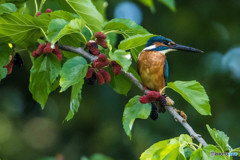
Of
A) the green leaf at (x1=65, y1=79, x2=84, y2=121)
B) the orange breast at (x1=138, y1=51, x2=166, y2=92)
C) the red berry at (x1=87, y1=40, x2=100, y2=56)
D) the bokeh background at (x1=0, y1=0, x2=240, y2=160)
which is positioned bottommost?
the bokeh background at (x1=0, y1=0, x2=240, y2=160)

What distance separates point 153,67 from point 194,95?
107 centimetres

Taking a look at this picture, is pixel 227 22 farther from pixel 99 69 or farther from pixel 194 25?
pixel 99 69

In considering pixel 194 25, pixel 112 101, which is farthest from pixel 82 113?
pixel 194 25

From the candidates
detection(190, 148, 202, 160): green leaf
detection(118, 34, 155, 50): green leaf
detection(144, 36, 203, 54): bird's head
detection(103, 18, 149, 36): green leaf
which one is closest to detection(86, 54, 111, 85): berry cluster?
detection(118, 34, 155, 50): green leaf

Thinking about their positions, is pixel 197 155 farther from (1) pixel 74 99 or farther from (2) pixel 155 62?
(2) pixel 155 62

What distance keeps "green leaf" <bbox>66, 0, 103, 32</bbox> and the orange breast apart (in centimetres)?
77

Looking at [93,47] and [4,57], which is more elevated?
[93,47]

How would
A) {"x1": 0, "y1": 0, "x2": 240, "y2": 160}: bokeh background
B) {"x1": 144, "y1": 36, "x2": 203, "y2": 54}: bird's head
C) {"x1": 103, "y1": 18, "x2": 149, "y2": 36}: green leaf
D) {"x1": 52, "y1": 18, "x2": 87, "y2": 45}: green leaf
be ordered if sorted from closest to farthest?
{"x1": 52, "y1": 18, "x2": 87, "y2": 45}: green leaf → {"x1": 103, "y1": 18, "x2": 149, "y2": 36}: green leaf → {"x1": 144, "y1": 36, "x2": 203, "y2": 54}: bird's head → {"x1": 0, "y1": 0, "x2": 240, "y2": 160}: bokeh background

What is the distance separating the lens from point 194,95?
1.70m

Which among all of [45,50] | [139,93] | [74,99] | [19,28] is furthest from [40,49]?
[139,93]

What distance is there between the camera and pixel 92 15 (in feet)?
6.27

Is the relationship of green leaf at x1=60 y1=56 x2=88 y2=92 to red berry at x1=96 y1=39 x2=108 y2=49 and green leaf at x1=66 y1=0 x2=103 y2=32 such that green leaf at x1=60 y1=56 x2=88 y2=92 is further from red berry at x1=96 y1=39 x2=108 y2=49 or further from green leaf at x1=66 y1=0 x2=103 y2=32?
green leaf at x1=66 y1=0 x2=103 y2=32

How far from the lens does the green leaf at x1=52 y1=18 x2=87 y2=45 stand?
164 centimetres

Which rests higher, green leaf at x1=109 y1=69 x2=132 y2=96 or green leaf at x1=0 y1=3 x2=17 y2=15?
green leaf at x1=0 y1=3 x2=17 y2=15
